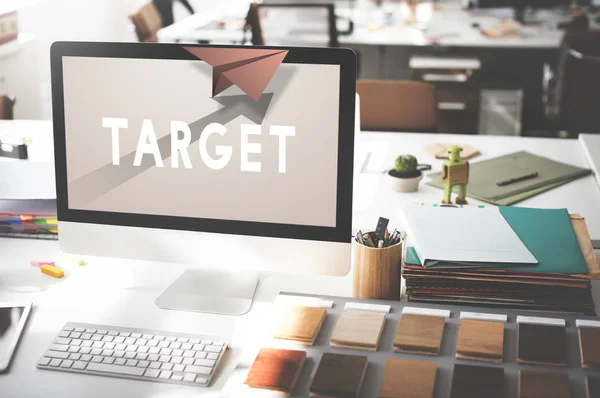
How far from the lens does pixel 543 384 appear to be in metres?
1.01

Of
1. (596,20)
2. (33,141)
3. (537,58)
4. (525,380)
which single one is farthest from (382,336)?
Answer: (596,20)

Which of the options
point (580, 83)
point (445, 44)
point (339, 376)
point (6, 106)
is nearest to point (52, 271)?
point (339, 376)

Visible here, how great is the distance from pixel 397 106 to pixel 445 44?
189cm

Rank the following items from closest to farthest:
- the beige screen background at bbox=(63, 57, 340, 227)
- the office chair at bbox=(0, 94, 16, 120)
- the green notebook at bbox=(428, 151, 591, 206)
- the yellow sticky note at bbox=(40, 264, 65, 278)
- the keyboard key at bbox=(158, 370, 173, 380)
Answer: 1. the keyboard key at bbox=(158, 370, 173, 380)
2. the beige screen background at bbox=(63, 57, 340, 227)
3. the yellow sticky note at bbox=(40, 264, 65, 278)
4. the green notebook at bbox=(428, 151, 591, 206)
5. the office chair at bbox=(0, 94, 16, 120)

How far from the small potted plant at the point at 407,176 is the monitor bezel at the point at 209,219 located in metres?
0.63

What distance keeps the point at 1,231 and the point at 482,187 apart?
3.89 feet

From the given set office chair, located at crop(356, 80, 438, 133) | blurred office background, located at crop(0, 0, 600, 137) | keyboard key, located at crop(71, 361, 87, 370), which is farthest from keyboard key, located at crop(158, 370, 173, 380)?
blurred office background, located at crop(0, 0, 600, 137)

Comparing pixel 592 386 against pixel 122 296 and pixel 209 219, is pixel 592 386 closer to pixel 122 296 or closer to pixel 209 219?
pixel 209 219

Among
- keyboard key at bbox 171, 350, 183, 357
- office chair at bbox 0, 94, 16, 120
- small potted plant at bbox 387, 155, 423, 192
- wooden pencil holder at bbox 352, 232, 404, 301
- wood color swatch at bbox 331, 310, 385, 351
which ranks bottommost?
keyboard key at bbox 171, 350, 183, 357

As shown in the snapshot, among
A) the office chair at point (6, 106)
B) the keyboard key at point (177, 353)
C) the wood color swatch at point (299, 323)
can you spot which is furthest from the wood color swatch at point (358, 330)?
the office chair at point (6, 106)

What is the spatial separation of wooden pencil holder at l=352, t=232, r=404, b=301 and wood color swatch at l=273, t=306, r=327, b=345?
112 mm

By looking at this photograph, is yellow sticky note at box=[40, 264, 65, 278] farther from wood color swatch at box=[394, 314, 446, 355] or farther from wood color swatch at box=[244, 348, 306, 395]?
wood color swatch at box=[394, 314, 446, 355]

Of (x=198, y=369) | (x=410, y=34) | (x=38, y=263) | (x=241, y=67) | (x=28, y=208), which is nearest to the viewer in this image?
(x=198, y=369)

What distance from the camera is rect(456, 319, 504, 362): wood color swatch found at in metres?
1.09
